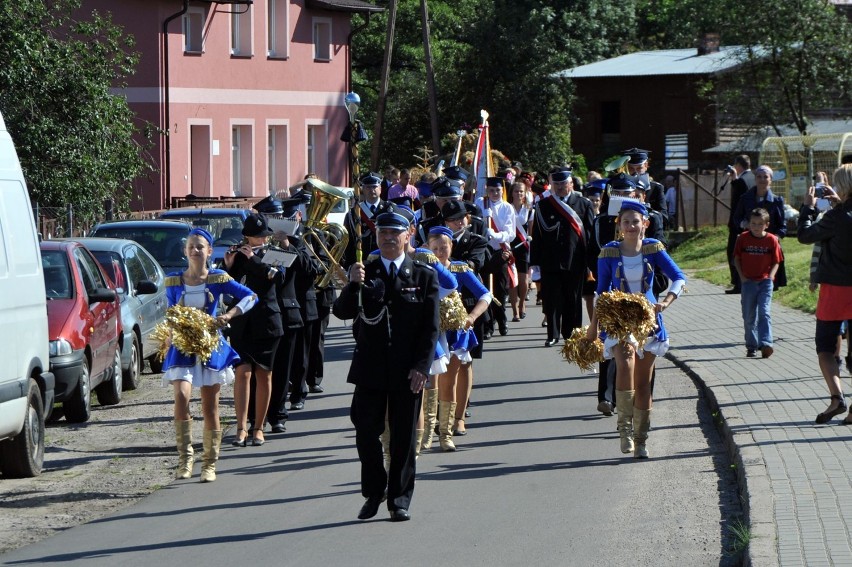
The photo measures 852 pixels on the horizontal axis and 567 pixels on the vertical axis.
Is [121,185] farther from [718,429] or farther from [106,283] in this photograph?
[718,429]

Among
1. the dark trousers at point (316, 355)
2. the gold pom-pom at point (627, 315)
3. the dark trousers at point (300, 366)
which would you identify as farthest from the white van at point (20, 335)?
the gold pom-pom at point (627, 315)

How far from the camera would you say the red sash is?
16062mm

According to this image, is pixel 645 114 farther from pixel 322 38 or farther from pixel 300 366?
pixel 300 366

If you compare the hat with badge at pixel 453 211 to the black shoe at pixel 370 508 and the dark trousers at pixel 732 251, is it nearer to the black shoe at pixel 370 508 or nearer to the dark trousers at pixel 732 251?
the black shoe at pixel 370 508

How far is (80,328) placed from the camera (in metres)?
12.5

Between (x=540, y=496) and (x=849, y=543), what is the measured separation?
2473 millimetres

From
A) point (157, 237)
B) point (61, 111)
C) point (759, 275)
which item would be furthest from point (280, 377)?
point (61, 111)

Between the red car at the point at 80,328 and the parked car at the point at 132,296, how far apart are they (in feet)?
1.71

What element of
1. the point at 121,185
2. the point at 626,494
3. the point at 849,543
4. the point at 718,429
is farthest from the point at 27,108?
the point at 849,543

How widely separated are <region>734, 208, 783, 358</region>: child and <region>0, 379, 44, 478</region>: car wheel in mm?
7822

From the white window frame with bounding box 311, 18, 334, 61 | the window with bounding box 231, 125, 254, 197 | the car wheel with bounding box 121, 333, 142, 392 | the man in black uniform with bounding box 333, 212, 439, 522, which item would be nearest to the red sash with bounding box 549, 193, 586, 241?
the car wheel with bounding box 121, 333, 142, 392

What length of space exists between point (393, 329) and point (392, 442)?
67cm

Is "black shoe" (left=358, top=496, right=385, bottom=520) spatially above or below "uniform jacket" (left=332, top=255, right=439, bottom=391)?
Result: below

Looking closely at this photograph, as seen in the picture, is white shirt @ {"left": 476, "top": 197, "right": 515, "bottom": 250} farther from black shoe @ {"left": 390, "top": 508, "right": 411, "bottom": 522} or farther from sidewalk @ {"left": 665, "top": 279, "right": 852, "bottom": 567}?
black shoe @ {"left": 390, "top": 508, "right": 411, "bottom": 522}
